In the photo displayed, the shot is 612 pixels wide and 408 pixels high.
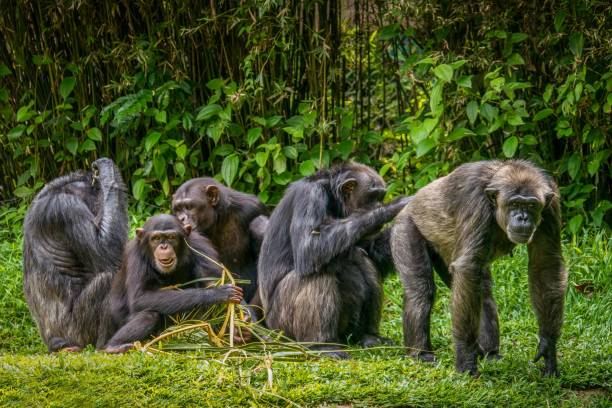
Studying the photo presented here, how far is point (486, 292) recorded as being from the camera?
7312mm

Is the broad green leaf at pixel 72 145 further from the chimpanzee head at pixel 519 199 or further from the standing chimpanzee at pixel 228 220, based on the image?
the chimpanzee head at pixel 519 199

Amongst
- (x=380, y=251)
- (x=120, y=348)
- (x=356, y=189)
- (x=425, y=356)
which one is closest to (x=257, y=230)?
→ (x=380, y=251)

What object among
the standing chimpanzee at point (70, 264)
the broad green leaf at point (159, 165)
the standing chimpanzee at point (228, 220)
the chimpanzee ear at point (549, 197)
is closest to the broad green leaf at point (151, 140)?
the broad green leaf at point (159, 165)

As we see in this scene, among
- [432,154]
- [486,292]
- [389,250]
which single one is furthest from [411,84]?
[486,292]

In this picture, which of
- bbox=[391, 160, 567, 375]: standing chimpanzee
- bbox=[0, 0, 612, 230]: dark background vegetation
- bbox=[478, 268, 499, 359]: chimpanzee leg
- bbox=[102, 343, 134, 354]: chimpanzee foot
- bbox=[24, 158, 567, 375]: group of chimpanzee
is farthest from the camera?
bbox=[0, 0, 612, 230]: dark background vegetation

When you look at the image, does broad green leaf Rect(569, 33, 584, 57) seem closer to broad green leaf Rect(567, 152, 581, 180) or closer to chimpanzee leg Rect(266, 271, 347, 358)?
broad green leaf Rect(567, 152, 581, 180)

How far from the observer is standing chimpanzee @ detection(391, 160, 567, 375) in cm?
650

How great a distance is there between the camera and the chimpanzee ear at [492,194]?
6.53 m

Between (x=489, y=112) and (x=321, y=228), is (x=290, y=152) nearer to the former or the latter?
(x=489, y=112)

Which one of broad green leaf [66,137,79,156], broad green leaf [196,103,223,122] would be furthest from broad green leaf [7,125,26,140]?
broad green leaf [196,103,223,122]

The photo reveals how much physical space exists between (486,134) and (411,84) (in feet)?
3.40

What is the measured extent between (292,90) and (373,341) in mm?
3332

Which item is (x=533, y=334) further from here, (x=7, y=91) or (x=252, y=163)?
(x=7, y=91)

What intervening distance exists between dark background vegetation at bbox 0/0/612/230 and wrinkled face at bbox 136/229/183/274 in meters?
2.81
